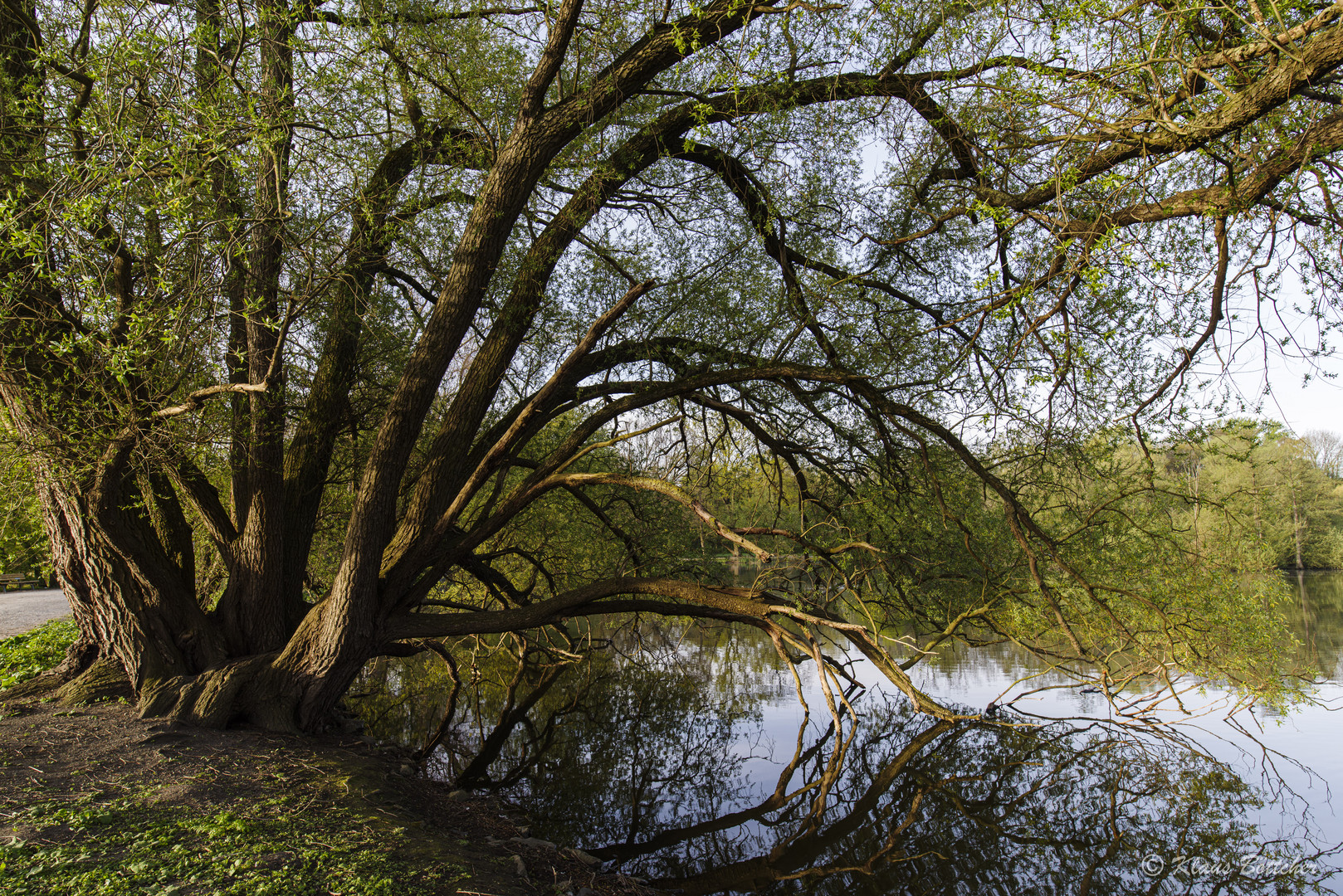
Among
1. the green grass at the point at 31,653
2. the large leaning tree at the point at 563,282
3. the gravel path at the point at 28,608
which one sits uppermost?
the large leaning tree at the point at 563,282

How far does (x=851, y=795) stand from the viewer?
7066mm

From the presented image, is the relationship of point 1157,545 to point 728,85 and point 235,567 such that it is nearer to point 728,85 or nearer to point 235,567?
point 728,85

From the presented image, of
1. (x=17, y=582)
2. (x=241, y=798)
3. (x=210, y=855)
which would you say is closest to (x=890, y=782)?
(x=241, y=798)

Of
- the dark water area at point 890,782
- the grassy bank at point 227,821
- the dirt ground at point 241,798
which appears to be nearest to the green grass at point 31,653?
the grassy bank at point 227,821

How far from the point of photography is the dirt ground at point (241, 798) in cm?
355

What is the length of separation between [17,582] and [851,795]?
20.6m

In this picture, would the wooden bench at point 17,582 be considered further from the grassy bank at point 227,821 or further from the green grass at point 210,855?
the green grass at point 210,855

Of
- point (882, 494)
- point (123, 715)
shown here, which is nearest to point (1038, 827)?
point (882, 494)

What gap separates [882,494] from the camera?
8148 mm

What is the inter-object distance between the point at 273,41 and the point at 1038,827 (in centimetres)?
870

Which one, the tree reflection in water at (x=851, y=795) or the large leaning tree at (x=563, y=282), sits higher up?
the large leaning tree at (x=563, y=282)

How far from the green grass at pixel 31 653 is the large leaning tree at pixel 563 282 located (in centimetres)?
114

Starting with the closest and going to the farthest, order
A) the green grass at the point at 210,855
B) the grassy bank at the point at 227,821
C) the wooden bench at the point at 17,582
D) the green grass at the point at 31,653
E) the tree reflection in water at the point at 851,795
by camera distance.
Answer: the green grass at the point at 210,855 < the grassy bank at the point at 227,821 < the tree reflection in water at the point at 851,795 < the green grass at the point at 31,653 < the wooden bench at the point at 17,582

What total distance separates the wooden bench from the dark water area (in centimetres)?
1200
